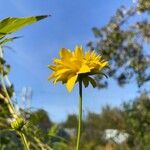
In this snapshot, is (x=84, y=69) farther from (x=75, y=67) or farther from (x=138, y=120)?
(x=138, y=120)

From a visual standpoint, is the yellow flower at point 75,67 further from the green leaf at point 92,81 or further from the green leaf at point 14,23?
the green leaf at point 14,23

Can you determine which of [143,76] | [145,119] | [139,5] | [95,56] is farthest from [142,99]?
[95,56]

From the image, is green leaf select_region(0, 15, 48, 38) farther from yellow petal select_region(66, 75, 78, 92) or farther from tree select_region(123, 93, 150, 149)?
tree select_region(123, 93, 150, 149)

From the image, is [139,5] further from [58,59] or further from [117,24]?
[58,59]

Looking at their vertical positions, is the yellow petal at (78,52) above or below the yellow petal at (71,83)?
above

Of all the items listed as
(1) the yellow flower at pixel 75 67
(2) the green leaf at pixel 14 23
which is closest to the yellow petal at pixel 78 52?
(1) the yellow flower at pixel 75 67

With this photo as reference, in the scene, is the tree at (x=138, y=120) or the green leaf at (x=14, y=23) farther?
the tree at (x=138, y=120)
